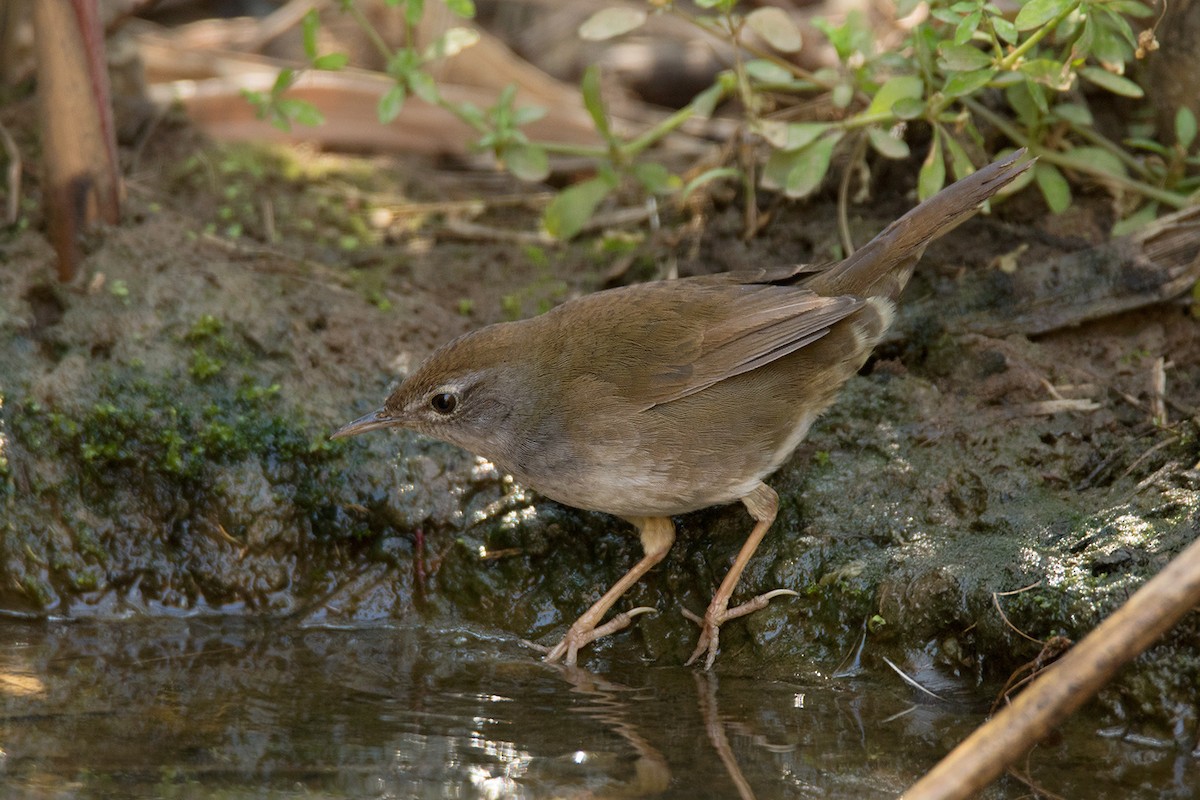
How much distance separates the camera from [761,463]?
464 centimetres

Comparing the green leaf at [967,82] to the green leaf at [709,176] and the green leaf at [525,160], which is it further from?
the green leaf at [525,160]

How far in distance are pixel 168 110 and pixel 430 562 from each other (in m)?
3.53

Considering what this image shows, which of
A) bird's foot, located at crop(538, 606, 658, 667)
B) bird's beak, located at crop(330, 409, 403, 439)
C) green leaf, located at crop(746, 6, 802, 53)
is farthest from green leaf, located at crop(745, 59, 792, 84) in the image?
bird's foot, located at crop(538, 606, 658, 667)

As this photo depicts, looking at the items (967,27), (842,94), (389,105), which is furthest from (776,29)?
(389,105)

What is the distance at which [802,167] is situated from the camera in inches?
219

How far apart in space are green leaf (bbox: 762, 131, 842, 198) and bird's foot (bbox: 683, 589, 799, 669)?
191cm

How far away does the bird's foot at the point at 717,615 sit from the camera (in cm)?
460

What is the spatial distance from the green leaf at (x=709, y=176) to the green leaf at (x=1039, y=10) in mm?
1737

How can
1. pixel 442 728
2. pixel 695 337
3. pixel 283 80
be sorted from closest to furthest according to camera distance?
pixel 442 728 → pixel 695 337 → pixel 283 80

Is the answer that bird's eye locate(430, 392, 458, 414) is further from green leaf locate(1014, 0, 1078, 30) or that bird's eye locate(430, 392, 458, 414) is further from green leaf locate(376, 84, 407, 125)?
green leaf locate(1014, 0, 1078, 30)

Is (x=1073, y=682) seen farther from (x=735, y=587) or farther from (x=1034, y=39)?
(x=1034, y=39)

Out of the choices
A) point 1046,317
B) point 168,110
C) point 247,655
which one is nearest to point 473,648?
point 247,655

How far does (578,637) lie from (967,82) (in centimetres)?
274

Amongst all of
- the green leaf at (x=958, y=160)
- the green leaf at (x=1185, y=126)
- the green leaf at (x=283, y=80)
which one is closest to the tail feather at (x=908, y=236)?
the green leaf at (x=958, y=160)
